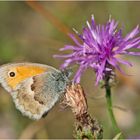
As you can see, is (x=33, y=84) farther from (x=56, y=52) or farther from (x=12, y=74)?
(x=56, y=52)

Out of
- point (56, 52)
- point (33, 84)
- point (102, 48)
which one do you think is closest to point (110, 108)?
point (102, 48)

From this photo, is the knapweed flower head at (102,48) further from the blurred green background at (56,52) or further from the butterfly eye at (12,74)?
the blurred green background at (56,52)

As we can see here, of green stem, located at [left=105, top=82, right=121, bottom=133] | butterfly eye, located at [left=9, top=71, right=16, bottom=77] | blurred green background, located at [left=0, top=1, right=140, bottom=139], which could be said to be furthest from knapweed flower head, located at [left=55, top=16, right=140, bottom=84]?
blurred green background, located at [left=0, top=1, right=140, bottom=139]

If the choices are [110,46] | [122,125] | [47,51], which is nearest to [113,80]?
[110,46]

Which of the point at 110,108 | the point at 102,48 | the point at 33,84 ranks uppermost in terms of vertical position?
the point at 102,48

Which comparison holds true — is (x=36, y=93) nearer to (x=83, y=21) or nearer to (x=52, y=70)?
(x=52, y=70)

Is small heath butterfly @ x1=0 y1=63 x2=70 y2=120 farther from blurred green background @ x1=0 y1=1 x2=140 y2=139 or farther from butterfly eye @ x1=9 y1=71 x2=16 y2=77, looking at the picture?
blurred green background @ x1=0 y1=1 x2=140 y2=139
